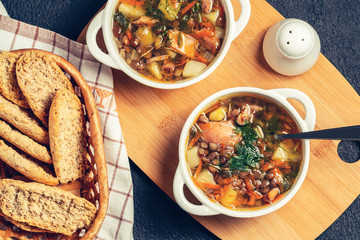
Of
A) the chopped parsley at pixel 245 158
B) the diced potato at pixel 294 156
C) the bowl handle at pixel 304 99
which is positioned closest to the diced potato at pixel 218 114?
the chopped parsley at pixel 245 158

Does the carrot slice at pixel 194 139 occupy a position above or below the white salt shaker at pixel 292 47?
below

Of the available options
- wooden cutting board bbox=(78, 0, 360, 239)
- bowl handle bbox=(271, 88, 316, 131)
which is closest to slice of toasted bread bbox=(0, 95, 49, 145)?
Result: wooden cutting board bbox=(78, 0, 360, 239)

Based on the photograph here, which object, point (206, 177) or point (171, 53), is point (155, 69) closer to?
point (171, 53)

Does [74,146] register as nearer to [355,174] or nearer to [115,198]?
[115,198]

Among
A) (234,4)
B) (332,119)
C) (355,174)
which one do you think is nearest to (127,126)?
(234,4)

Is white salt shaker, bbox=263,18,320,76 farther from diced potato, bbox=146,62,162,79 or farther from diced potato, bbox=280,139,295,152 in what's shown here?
diced potato, bbox=146,62,162,79

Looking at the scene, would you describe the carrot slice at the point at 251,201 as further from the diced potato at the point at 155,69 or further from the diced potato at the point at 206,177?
the diced potato at the point at 155,69
